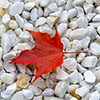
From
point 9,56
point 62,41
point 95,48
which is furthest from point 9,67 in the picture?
point 95,48

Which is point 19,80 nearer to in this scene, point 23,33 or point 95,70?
point 23,33

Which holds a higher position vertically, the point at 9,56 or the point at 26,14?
the point at 26,14

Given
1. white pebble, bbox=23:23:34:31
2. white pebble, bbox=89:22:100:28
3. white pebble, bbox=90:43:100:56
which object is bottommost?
white pebble, bbox=90:43:100:56

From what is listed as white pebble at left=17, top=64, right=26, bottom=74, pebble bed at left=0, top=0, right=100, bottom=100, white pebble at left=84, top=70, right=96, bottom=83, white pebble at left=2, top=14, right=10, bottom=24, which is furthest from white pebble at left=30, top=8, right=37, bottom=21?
white pebble at left=84, top=70, right=96, bottom=83

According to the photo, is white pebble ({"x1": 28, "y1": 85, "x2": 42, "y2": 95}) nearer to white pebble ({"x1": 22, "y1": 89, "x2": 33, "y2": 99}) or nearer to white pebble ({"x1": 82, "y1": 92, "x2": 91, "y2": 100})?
white pebble ({"x1": 22, "y1": 89, "x2": 33, "y2": 99})

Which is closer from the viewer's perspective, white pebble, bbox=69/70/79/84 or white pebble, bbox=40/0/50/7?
white pebble, bbox=69/70/79/84

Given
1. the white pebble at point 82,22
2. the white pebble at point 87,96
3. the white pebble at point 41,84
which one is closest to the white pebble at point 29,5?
the white pebble at point 82,22

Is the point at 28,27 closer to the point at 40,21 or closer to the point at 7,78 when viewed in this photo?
the point at 40,21
